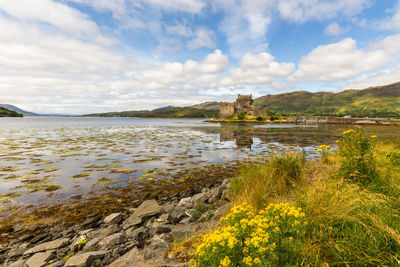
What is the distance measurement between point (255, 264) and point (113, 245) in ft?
14.7

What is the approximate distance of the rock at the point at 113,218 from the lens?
670 centimetres

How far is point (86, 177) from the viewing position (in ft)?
36.9

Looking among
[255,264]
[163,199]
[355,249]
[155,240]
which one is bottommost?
[163,199]

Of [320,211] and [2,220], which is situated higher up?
[320,211]

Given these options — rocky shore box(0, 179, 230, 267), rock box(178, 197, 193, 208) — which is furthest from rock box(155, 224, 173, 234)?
rock box(178, 197, 193, 208)

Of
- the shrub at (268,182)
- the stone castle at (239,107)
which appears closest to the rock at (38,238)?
the shrub at (268,182)

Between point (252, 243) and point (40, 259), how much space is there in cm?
566

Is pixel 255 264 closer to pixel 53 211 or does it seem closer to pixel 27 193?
pixel 53 211

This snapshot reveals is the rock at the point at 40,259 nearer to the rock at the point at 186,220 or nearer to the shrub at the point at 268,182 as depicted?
the rock at the point at 186,220

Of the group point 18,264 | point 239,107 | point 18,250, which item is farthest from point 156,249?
point 239,107

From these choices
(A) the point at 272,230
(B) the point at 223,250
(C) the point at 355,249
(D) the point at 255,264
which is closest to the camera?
(D) the point at 255,264

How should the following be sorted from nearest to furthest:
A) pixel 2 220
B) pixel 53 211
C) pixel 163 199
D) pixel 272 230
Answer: pixel 272 230 → pixel 2 220 → pixel 53 211 → pixel 163 199

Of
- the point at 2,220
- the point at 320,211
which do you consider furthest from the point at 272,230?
the point at 2,220

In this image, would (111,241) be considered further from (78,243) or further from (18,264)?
(18,264)
